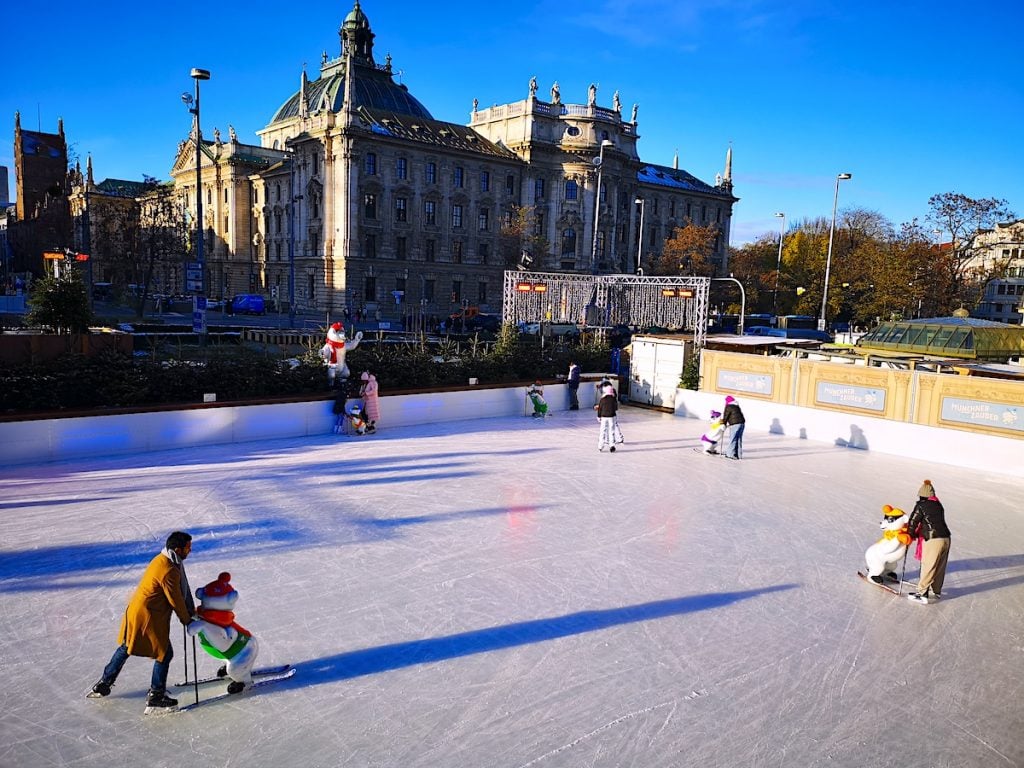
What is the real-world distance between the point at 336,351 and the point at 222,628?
40.0 feet

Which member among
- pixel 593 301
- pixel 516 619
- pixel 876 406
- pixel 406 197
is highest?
pixel 406 197

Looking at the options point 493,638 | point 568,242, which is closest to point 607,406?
point 493,638

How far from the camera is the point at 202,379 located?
16172mm

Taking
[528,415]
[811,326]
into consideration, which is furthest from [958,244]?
[528,415]

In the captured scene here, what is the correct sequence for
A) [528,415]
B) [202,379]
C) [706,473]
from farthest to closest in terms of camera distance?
[528,415], [202,379], [706,473]

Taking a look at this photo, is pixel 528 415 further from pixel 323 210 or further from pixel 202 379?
pixel 323 210

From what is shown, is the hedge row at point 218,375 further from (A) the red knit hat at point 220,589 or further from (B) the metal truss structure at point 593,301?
(A) the red knit hat at point 220,589

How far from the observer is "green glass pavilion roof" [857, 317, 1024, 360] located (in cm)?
2580

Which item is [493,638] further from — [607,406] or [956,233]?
[956,233]

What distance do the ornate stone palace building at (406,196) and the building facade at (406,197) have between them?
134 millimetres

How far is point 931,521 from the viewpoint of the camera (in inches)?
342

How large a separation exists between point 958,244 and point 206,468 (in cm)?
4832

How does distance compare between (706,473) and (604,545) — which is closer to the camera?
(604,545)

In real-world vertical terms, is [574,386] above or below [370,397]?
below
